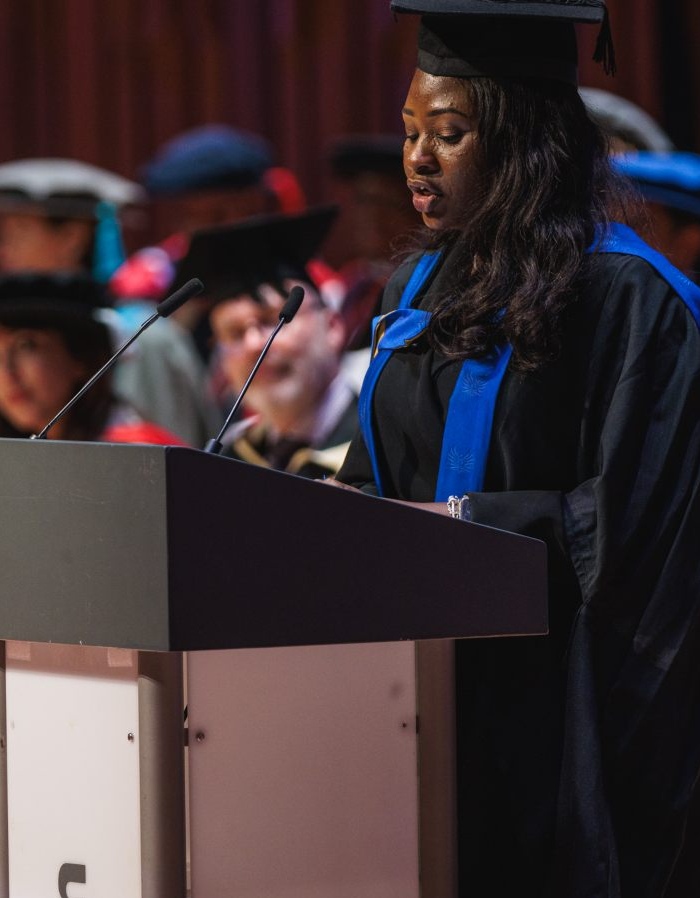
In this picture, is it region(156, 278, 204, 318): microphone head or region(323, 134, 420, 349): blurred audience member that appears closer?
region(156, 278, 204, 318): microphone head

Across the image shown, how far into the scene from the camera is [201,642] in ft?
4.94

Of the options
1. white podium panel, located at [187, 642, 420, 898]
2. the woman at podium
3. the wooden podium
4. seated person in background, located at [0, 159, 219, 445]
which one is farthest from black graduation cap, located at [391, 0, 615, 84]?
seated person in background, located at [0, 159, 219, 445]

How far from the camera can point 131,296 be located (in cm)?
612

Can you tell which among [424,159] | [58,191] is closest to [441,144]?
[424,159]

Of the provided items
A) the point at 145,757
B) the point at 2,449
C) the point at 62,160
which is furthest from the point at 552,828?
the point at 62,160

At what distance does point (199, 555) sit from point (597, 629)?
2.26 feet

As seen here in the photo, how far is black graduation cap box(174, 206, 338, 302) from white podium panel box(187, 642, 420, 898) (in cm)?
289

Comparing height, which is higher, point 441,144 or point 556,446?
point 441,144

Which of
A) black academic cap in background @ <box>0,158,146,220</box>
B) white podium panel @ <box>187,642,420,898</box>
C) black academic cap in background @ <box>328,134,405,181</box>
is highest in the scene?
black academic cap in background @ <box>328,134,405,181</box>

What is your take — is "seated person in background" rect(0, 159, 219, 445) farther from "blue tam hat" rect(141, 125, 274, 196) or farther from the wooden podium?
the wooden podium

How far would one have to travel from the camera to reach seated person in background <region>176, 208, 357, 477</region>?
432cm

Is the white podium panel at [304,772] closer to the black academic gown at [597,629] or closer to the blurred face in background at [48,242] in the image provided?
the black academic gown at [597,629]

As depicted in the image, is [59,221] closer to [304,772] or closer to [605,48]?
[605,48]

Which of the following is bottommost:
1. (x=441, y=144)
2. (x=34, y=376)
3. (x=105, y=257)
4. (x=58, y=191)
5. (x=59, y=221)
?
(x=34, y=376)
